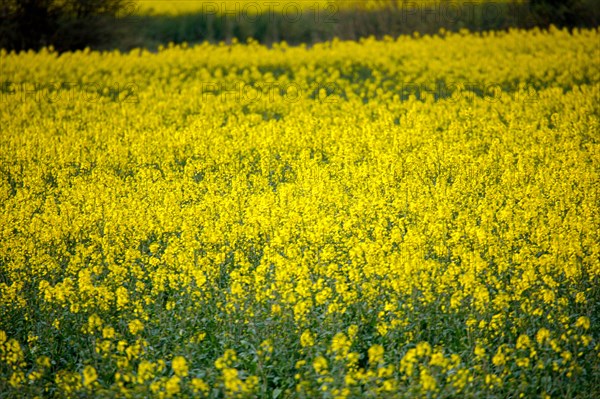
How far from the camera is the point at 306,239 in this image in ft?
26.5

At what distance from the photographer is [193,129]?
13.4 metres

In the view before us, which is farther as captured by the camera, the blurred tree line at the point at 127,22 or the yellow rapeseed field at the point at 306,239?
the blurred tree line at the point at 127,22

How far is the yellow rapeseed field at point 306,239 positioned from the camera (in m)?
5.86

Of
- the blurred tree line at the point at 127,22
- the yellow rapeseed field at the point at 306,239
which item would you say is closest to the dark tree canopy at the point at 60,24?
the blurred tree line at the point at 127,22

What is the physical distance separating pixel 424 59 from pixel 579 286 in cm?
1211

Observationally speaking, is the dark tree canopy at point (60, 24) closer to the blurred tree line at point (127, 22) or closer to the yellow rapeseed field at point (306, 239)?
the blurred tree line at point (127, 22)

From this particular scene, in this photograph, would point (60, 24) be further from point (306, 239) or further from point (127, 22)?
point (306, 239)

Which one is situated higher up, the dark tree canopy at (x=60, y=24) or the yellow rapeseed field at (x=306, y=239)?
the dark tree canopy at (x=60, y=24)

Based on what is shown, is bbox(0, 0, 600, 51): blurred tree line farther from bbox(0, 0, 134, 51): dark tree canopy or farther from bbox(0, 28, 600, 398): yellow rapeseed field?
bbox(0, 28, 600, 398): yellow rapeseed field

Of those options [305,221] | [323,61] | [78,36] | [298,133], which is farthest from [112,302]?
[78,36]

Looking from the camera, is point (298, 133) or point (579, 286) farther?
point (298, 133)

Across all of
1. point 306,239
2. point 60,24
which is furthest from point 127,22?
Answer: point 306,239

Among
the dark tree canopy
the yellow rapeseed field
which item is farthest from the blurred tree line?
the yellow rapeseed field

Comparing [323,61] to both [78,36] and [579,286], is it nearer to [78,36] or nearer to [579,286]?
[78,36]
